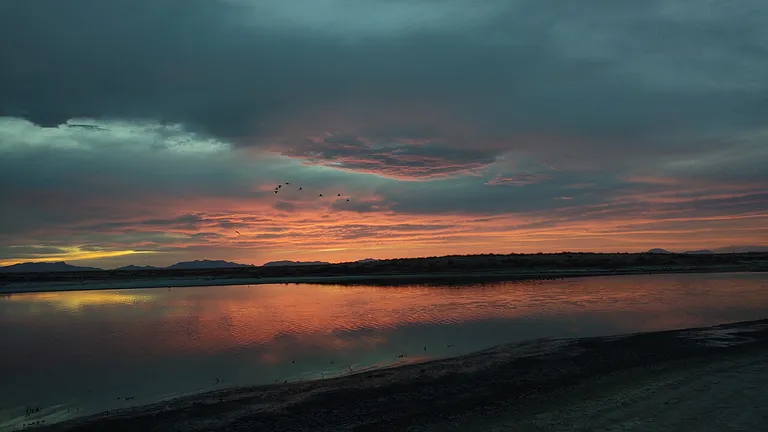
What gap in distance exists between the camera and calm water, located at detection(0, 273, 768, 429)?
1988cm

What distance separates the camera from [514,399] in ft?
49.8

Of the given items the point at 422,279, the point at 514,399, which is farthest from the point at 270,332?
the point at 422,279

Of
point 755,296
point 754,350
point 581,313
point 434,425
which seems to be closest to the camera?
point 434,425

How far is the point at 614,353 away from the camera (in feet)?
67.3

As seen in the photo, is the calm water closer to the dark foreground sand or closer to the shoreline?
the dark foreground sand

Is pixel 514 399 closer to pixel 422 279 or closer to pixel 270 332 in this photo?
pixel 270 332

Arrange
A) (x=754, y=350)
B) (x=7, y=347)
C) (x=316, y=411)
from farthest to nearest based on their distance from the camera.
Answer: (x=7, y=347)
(x=754, y=350)
(x=316, y=411)

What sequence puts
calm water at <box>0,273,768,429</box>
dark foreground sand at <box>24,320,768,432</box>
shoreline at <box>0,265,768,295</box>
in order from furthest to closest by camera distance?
shoreline at <box>0,265,768,295</box> < calm water at <box>0,273,768,429</box> < dark foreground sand at <box>24,320,768,432</box>

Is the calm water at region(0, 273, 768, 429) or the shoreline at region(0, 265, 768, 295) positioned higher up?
the shoreline at region(0, 265, 768, 295)

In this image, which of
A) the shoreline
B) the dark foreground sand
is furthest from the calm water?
the shoreline

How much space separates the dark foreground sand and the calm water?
269 centimetres

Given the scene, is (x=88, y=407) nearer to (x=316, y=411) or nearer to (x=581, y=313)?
(x=316, y=411)

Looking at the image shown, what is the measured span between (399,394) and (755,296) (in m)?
42.6

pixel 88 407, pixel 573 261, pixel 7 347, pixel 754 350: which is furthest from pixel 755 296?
pixel 573 261
